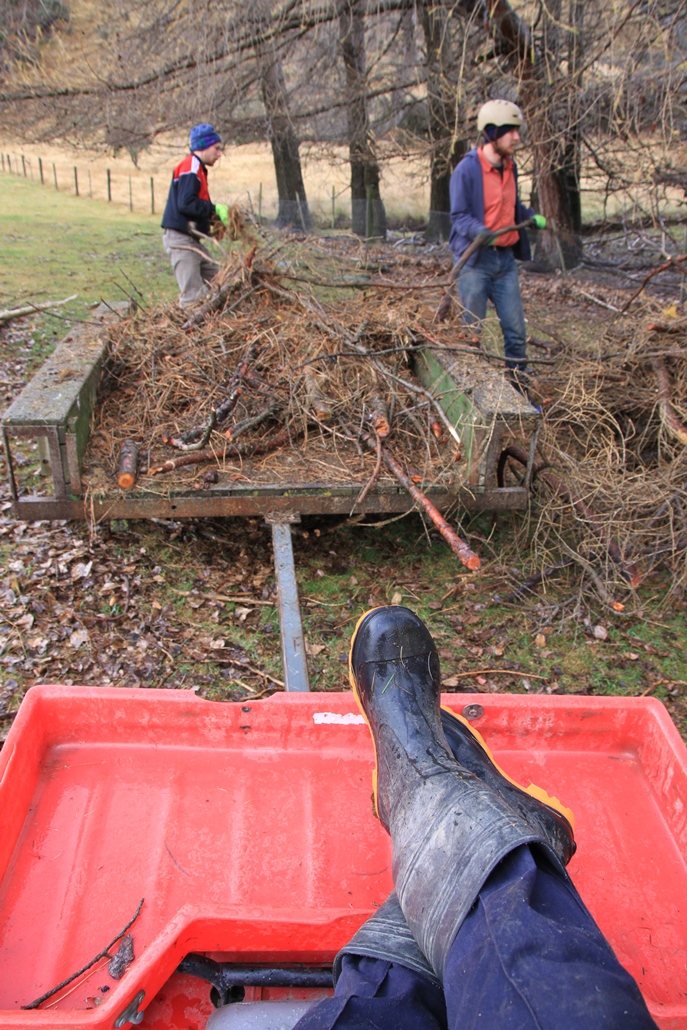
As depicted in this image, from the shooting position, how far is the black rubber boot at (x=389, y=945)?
61.9 inches

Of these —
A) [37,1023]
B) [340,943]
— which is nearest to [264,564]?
[340,943]

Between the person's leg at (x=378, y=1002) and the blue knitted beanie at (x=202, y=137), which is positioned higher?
the blue knitted beanie at (x=202, y=137)

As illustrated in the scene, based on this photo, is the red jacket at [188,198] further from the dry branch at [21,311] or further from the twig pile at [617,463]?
the twig pile at [617,463]

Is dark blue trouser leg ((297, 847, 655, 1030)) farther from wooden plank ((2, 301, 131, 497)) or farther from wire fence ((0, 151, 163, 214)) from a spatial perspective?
wire fence ((0, 151, 163, 214))

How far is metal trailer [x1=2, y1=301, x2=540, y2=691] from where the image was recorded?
3.55m

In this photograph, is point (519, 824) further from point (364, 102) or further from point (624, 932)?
point (364, 102)

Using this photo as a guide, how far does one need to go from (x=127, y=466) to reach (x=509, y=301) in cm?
351

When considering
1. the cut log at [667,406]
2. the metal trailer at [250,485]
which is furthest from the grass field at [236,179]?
the metal trailer at [250,485]

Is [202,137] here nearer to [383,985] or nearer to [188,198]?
[188,198]

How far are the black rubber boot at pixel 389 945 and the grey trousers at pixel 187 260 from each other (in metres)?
5.42

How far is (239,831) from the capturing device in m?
2.20

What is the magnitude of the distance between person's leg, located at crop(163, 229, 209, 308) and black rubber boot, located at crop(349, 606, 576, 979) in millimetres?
4808

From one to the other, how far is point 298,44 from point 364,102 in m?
1.52

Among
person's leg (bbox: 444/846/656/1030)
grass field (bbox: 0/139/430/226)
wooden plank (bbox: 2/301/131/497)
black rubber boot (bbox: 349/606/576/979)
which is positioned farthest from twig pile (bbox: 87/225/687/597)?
grass field (bbox: 0/139/430/226)
